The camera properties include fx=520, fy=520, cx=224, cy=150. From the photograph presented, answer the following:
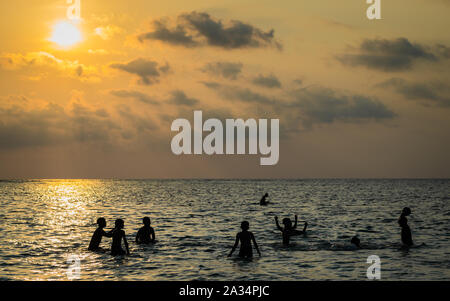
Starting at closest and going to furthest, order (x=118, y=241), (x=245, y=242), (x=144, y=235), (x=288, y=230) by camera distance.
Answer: (x=245, y=242), (x=118, y=241), (x=288, y=230), (x=144, y=235)

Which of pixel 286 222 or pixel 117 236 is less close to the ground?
pixel 286 222

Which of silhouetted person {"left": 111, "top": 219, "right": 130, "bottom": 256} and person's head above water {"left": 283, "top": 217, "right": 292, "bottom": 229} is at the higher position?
person's head above water {"left": 283, "top": 217, "right": 292, "bottom": 229}

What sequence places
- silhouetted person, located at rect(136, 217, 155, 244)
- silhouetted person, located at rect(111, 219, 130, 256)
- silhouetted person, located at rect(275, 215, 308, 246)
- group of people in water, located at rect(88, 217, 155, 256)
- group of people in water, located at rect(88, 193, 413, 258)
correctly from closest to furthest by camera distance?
group of people in water, located at rect(88, 193, 413, 258) → group of people in water, located at rect(88, 217, 155, 256) → silhouetted person, located at rect(111, 219, 130, 256) → silhouetted person, located at rect(275, 215, 308, 246) → silhouetted person, located at rect(136, 217, 155, 244)

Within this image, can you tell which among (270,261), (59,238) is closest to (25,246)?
(59,238)

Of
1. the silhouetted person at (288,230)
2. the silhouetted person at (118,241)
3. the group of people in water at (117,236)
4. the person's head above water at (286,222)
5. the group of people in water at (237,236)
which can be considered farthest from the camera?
the silhouetted person at (288,230)

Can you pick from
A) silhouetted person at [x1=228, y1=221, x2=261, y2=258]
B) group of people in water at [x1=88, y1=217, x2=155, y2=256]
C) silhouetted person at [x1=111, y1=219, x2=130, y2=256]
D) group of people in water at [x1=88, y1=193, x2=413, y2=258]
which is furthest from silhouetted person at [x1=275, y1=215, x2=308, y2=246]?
silhouetted person at [x1=111, y1=219, x2=130, y2=256]

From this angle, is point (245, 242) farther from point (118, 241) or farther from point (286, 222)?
point (118, 241)

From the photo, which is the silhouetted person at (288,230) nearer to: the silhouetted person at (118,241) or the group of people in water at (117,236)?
the group of people in water at (117,236)

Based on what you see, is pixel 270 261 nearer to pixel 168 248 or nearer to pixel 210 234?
pixel 168 248

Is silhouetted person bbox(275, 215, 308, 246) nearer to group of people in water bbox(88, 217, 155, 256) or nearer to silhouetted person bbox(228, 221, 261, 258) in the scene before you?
silhouetted person bbox(228, 221, 261, 258)

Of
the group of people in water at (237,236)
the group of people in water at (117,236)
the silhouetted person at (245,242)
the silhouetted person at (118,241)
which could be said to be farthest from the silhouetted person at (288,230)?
the silhouetted person at (118,241)

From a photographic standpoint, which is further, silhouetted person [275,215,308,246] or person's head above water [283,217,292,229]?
silhouetted person [275,215,308,246]

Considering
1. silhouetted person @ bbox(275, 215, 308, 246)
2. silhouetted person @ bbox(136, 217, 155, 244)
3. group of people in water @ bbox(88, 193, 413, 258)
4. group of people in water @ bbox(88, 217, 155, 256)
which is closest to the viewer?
group of people in water @ bbox(88, 193, 413, 258)

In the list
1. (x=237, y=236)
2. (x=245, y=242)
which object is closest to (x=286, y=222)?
(x=245, y=242)
